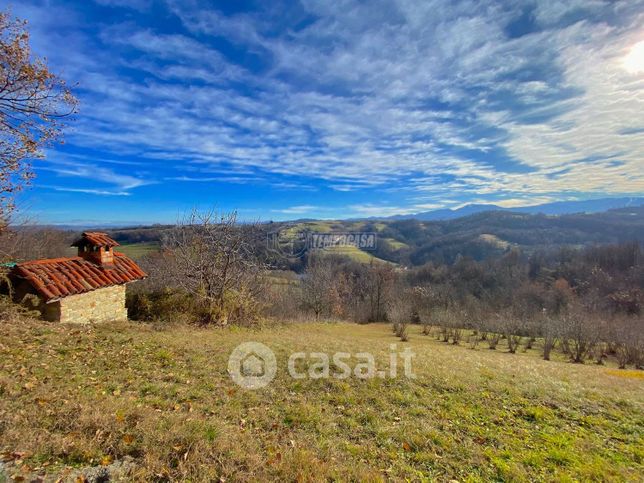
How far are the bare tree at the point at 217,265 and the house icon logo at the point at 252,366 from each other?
6501mm

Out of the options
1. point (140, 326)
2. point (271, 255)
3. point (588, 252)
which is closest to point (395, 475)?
point (140, 326)

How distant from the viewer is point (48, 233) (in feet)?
119

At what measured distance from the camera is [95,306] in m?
12.1

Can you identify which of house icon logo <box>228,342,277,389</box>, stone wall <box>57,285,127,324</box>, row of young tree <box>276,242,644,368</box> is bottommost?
row of young tree <box>276,242,644,368</box>

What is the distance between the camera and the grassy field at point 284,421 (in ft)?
13.1

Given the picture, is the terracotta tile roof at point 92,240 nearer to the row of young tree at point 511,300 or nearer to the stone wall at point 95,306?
the stone wall at point 95,306

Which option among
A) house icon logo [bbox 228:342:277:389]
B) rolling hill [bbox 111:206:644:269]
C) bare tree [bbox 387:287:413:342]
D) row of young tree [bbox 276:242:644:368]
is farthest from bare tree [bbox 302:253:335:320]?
rolling hill [bbox 111:206:644:269]

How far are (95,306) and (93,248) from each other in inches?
99.6

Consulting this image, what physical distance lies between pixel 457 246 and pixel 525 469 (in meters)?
128

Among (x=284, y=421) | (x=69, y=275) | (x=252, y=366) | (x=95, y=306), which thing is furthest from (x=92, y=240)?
(x=284, y=421)

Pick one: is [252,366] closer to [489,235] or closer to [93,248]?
[93,248]

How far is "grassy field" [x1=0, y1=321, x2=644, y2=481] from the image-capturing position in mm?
3996

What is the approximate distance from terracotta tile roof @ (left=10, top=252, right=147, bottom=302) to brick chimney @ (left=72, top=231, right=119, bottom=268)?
0.75 ft

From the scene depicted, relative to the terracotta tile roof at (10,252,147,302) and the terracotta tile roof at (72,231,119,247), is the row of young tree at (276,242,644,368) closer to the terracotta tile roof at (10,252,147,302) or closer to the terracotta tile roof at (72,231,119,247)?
the terracotta tile roof at (10,252,147,302)
